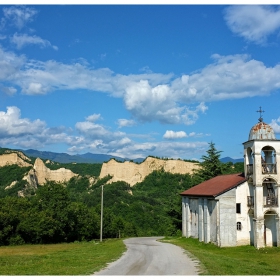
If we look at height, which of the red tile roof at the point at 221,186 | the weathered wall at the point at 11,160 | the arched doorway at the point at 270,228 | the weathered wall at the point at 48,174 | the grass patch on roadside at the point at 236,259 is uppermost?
the weathered wall at the point at 11,160

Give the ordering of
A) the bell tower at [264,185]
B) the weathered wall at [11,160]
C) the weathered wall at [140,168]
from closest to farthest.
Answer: the bell tower at [264,185] < the weathered wall at [140,168] < the weathered wall at [11,160]

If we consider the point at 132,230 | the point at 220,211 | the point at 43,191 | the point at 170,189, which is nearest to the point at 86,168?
the point at 170,189

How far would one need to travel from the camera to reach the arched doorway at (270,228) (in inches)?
1252

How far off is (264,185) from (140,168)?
9185cm

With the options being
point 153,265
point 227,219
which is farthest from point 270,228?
point 153,265

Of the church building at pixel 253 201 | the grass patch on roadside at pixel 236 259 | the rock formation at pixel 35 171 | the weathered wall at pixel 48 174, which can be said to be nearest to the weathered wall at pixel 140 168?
the weathered wall at pixel 48 174

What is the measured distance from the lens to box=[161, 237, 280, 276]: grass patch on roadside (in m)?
17.6

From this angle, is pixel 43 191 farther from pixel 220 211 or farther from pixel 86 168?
pixel 86 168

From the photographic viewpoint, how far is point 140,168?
124m

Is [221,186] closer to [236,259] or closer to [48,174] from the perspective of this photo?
[236,259]

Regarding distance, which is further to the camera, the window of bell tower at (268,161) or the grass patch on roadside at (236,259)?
the window of bell tower at (268,161)

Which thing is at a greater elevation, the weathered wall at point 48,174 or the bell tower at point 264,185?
the weathered wall at point 48,174

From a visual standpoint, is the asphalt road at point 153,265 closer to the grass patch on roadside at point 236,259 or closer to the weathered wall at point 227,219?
the grass patch on roadside at point 236,259

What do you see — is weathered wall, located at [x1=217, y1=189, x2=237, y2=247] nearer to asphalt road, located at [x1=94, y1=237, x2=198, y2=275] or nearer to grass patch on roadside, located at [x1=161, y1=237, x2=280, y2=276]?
grass patch on roadside, located at [x1=161, y1=237, x2=280, y2=276]
